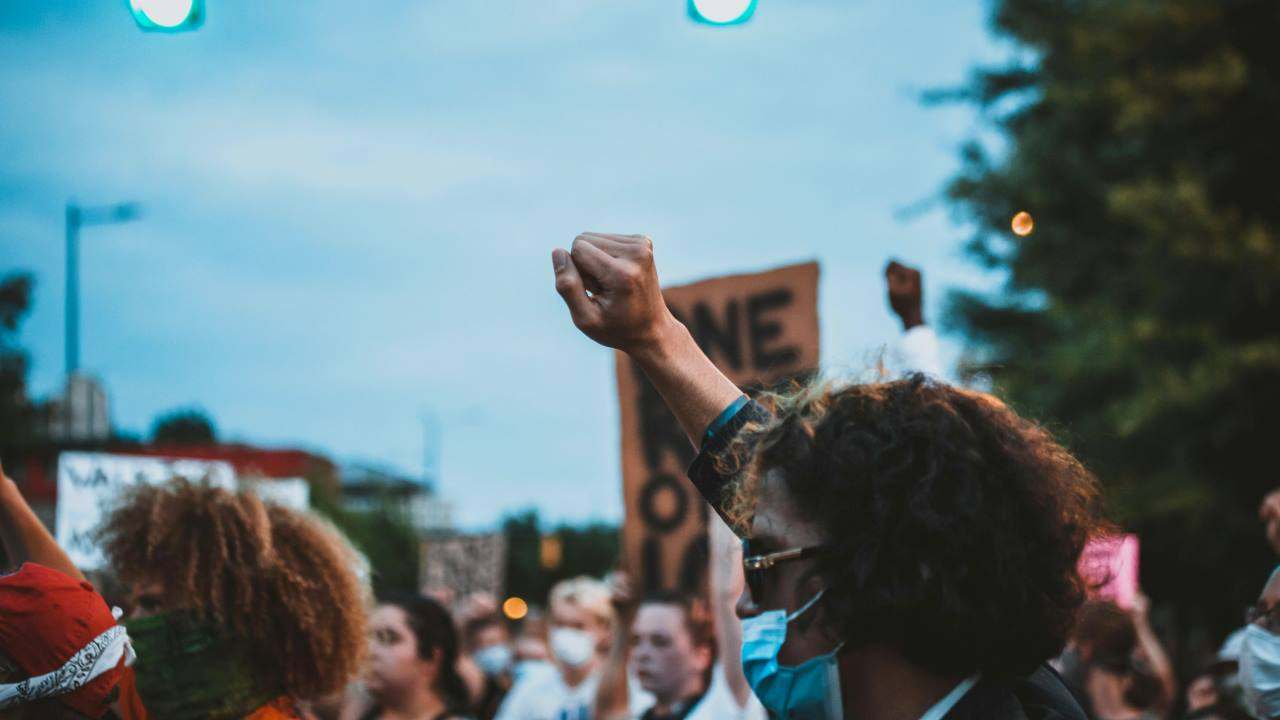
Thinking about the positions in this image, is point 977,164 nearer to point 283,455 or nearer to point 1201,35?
point 1201,35

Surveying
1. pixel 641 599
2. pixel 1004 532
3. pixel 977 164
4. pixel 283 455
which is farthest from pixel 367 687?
pixel 283 455

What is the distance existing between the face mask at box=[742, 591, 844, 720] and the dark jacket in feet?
0.62

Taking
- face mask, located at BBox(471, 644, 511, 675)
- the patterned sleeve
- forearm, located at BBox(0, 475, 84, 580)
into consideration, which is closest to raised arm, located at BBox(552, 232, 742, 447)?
the patterned sleeve

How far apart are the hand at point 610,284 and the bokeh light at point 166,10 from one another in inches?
116

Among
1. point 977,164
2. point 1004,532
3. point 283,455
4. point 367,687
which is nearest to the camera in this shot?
point 1004,532

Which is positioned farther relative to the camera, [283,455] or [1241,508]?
[283,455]

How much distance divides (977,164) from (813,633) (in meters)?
17.4

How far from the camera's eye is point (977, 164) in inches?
727

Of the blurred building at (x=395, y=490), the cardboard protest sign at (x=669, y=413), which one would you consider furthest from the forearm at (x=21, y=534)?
the blurred building at (x=395, y=490)

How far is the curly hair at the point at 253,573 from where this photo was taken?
3.26m

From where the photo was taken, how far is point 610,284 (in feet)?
6.75

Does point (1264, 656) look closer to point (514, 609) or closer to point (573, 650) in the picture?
point (573, 650)

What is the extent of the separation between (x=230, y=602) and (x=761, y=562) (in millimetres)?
1782

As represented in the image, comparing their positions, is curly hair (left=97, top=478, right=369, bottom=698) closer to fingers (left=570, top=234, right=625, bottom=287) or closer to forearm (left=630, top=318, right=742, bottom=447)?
forearm (left=630, top=318, right=742, bottom=447)
